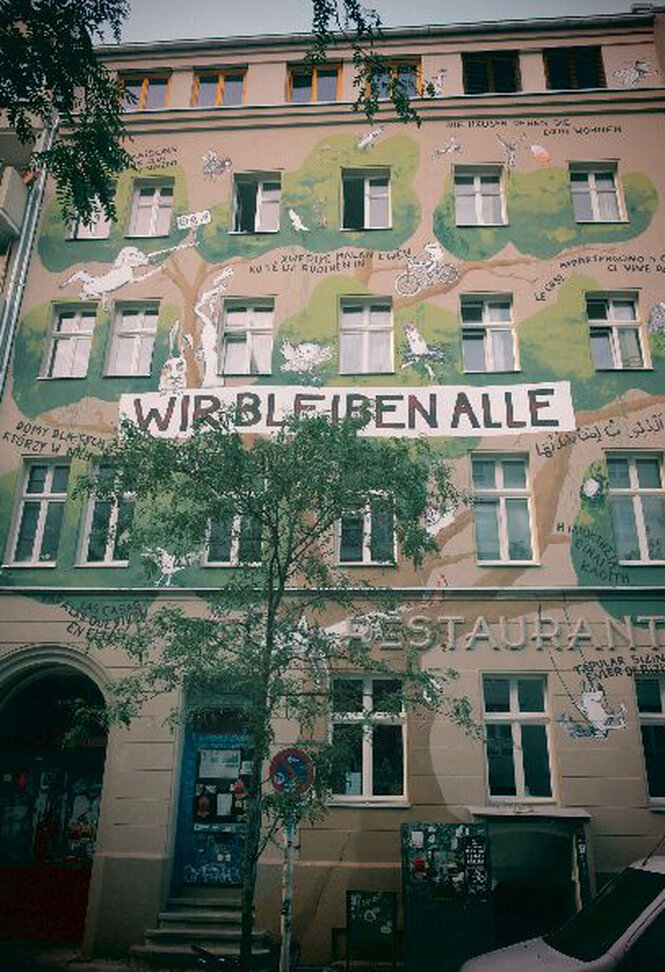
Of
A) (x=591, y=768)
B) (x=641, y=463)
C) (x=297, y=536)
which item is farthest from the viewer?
(x=641, y=463)

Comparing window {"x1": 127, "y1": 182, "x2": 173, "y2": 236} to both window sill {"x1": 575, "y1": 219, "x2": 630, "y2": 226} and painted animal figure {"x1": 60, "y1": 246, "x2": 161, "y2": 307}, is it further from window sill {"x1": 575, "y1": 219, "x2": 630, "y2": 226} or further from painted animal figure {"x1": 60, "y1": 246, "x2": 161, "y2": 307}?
window sill {"x1": 575, "y1": 219, "x2": 630, "y2": 226}

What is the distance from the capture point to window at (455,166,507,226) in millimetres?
15500

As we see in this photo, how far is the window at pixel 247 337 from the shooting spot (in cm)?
1462

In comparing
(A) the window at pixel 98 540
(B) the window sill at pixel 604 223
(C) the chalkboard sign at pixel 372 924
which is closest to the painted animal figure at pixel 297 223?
(B) the window sill at pixel 604 223

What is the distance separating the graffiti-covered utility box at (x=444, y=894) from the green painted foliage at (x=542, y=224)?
1093 cm

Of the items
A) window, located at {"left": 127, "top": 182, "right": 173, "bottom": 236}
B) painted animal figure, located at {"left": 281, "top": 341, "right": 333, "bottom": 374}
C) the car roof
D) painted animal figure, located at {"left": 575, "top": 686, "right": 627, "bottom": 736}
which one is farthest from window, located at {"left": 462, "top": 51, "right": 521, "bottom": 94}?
the car roof

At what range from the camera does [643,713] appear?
11.6 m

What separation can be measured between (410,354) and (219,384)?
3854 mm

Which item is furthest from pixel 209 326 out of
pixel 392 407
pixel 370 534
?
pixel 370 534

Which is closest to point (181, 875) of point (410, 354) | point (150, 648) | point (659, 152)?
point (150, 648)

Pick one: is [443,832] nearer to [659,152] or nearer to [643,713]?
[643,713]

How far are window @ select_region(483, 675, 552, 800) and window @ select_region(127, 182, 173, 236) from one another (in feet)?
38.9

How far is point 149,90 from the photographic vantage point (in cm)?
1762

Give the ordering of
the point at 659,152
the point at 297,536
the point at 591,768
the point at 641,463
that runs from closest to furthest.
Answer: the point at 297,536 < the point at 591,768 < the point at 641,463 < the point at 659,152
